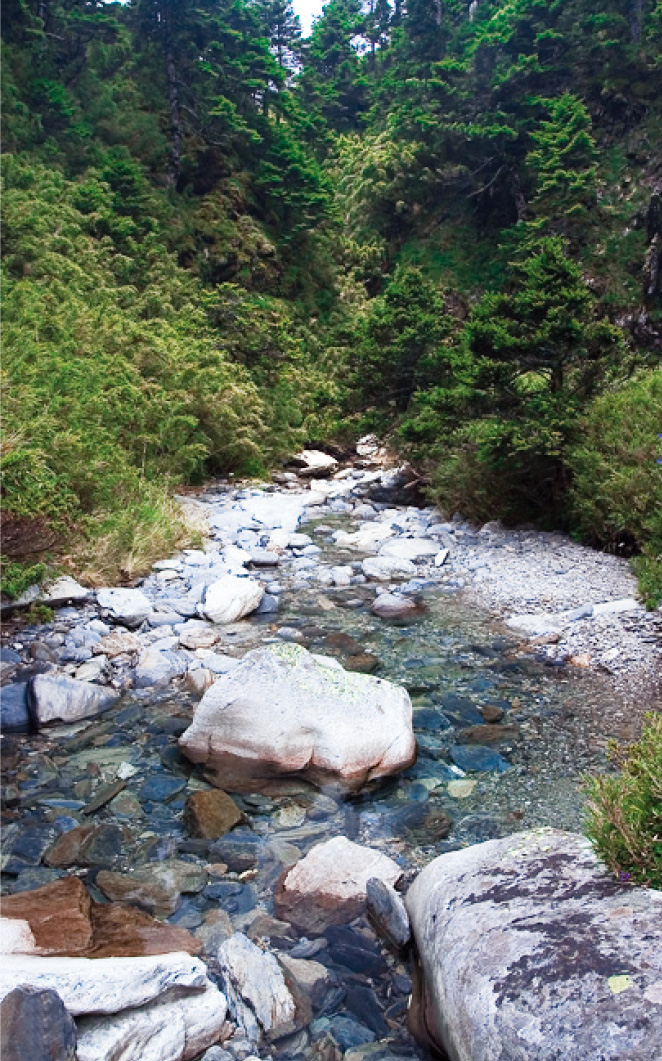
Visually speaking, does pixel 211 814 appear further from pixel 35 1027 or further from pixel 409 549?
pixel 409 549

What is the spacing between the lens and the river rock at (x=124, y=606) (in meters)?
6.94

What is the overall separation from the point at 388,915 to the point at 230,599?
4.77m

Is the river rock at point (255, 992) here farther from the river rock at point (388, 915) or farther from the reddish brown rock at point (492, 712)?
the reddish brown rock at point (492, 712)

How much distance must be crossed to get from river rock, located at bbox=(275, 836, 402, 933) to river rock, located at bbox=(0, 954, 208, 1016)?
Answer: 744 mm

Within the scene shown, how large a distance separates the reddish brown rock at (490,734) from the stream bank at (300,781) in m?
0.02

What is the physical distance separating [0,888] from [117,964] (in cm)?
122

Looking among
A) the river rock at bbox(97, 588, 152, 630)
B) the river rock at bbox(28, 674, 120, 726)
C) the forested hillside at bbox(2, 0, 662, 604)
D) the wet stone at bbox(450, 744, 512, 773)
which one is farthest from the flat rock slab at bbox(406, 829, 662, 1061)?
the river rock at bbox(97, 588, 152, 630)

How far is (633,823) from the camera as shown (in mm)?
2551

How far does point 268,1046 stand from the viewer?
104 inches

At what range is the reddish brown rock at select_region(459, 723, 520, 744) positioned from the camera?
500 centimetres

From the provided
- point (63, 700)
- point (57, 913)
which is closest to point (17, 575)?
point (63, 700)

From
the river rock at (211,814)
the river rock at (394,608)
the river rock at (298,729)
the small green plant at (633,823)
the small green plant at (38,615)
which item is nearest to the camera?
the small green plant at (633,823)

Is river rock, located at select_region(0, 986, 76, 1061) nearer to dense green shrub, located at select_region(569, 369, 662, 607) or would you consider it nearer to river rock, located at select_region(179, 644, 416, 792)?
river rock, located at select_region(179, 644, 416, 792)

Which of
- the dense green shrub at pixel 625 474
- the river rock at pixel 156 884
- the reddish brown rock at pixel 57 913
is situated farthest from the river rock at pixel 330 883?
the dense green shrub at pixel 625 474
